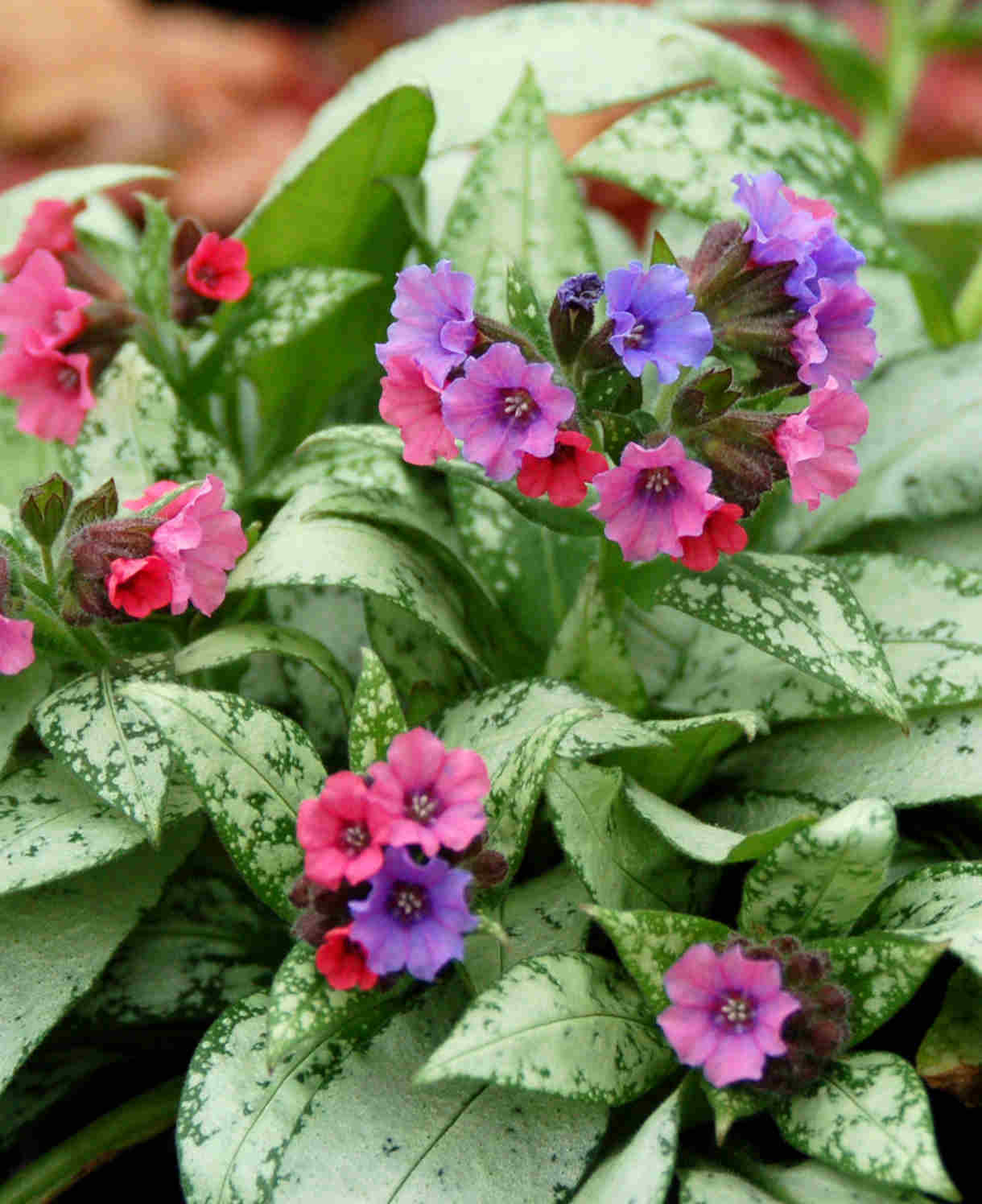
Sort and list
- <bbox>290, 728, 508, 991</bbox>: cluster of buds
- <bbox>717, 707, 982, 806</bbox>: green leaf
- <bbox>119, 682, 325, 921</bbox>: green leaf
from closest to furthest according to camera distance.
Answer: <bbox>290, 728, 508, 991</bbox>: cluster of buds < <bbox>119, 682, 325, 921</bbox>: green leaf < <bbox>717, 707, 982, 806</bbox>: green leaf

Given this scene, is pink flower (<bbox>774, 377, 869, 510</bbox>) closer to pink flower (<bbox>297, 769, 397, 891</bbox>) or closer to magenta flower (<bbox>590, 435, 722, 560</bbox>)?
magenta flower (<bbox>590, 435, 722, 560</bbox>)

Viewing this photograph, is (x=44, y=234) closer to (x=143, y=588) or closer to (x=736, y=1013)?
(x=143, y=588)

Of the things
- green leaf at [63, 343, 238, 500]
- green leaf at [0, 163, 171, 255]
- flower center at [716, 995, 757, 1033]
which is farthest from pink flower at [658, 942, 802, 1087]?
green leaf at [0, 163, 171, 255]

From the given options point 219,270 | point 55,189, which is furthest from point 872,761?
point 55,189

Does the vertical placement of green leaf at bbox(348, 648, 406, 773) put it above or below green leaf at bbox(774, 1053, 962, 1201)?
above

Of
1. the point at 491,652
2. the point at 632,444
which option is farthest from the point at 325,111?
the point at 632,444

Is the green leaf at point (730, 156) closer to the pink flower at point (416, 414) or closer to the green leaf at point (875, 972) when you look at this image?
the pink flower at point (416, 414)
